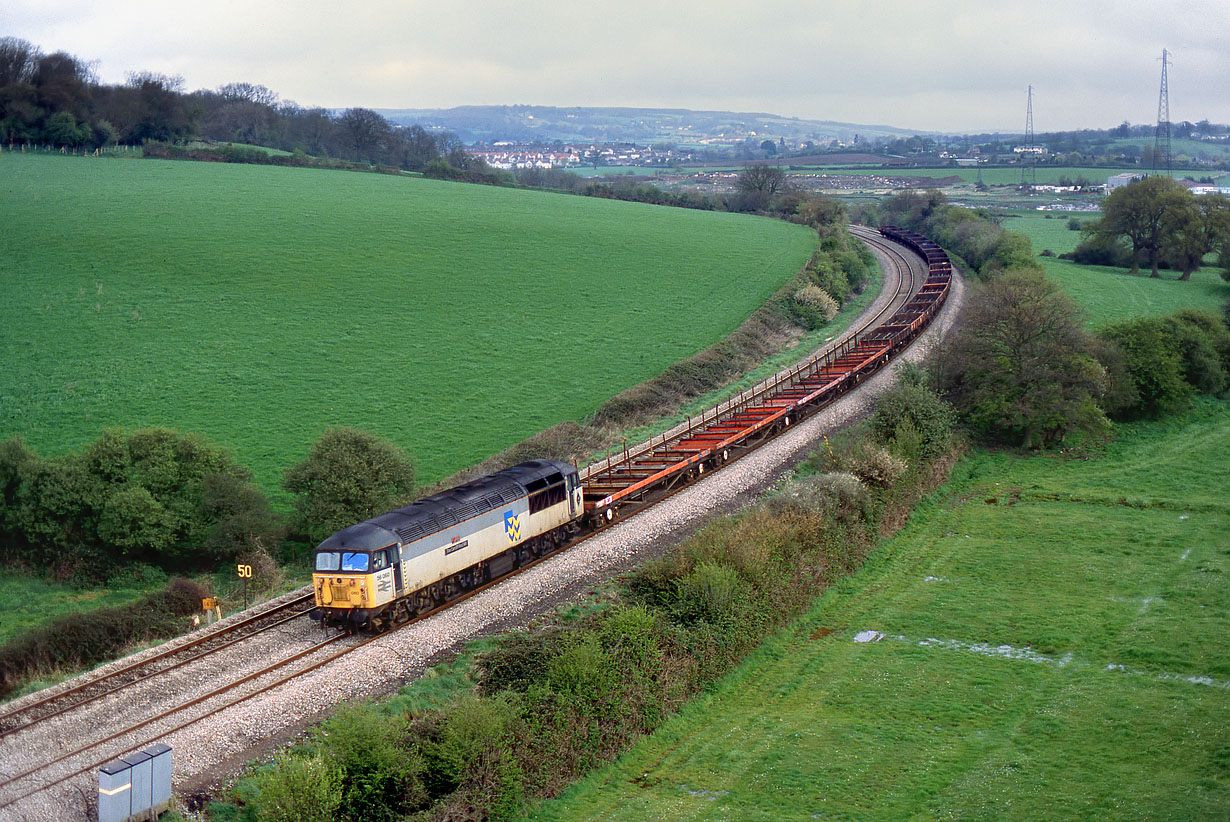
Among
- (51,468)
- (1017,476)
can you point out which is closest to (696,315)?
(1017,476)

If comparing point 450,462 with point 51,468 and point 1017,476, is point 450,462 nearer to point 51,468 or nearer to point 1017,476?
point 51,468

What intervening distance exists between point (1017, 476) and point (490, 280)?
124ft

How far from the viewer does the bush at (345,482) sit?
3053 centimetres

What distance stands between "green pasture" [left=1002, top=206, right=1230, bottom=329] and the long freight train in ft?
119

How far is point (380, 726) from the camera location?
54.1ft

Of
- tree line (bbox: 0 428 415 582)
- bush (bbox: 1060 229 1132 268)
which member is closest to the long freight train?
tree line (bbox: 0 428 415 582)

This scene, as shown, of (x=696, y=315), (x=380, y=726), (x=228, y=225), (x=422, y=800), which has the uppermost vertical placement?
(x=228, y=225)

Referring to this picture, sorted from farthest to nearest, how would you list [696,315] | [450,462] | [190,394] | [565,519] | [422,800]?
[696,315], [190,394], [450,462], [565,519], [422,800]

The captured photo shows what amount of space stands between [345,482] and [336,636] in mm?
8161

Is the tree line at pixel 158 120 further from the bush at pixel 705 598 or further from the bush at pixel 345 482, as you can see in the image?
the bush at pixel 705 598

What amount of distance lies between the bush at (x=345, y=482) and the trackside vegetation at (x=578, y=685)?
31.7 ft

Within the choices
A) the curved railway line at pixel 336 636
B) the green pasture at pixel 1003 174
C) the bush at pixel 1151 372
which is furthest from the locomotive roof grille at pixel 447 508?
the green pasture at pixel 1003 174

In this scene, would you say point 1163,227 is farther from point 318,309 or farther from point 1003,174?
point 1003,174

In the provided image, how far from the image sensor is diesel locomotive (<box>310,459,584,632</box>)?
22812mm
